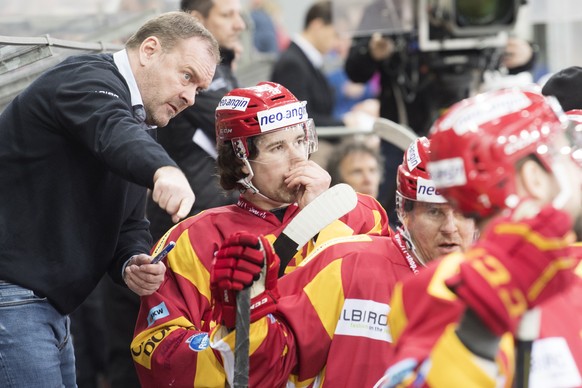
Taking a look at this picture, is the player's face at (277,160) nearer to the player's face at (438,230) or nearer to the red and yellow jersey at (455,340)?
the player's face at (438,230)

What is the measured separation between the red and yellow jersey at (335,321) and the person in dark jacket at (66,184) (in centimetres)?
60

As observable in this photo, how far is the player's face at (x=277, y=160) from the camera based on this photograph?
13.3 feet

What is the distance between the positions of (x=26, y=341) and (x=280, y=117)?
1.23 meters

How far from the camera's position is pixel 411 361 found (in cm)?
228

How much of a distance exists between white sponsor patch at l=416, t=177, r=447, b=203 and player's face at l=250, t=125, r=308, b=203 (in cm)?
66

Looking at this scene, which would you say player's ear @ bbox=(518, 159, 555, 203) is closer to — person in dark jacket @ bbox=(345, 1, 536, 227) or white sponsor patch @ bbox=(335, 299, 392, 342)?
white sponsor patch @ bbox=(335, 299, 392, 342)

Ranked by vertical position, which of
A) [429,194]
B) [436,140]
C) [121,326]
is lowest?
[121,326]

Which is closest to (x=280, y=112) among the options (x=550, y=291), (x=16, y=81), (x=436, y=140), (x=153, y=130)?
(x=153, y=130)

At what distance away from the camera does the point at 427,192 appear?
3520mm

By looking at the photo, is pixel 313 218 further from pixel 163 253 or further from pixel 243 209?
pixel 163 253

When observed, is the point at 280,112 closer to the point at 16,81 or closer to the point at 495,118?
the point at 16,81

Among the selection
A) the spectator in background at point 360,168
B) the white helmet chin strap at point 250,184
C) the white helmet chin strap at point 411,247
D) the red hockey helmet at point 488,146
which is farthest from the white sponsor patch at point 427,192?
the spectator in background at point 360,168

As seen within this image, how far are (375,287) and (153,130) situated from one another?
116 cm

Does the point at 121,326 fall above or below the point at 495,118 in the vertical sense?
below
